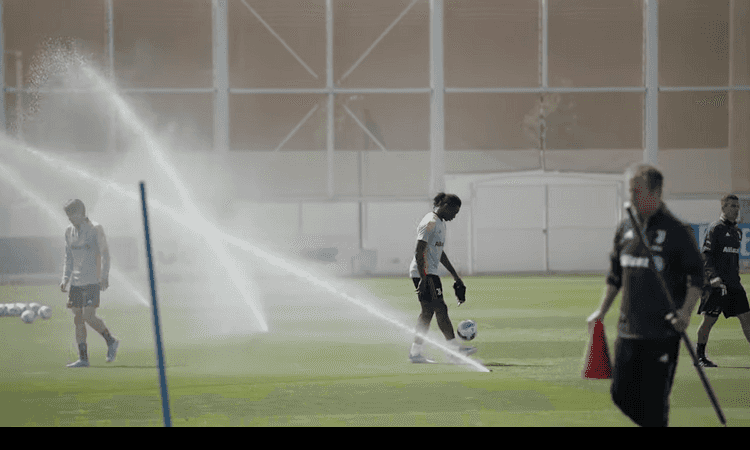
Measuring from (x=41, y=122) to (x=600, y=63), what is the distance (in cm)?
1783

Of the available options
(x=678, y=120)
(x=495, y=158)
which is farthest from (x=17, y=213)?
(x=678, y=120)

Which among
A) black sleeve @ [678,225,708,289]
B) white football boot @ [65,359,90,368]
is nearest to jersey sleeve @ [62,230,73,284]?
white football boot @ [65,359,90,368]

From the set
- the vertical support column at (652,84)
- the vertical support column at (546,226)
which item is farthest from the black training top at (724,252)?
the vertical support column at (546,226)

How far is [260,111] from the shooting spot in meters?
31.5

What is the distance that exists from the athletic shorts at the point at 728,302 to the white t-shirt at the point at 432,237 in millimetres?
2839

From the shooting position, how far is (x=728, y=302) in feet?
34.3

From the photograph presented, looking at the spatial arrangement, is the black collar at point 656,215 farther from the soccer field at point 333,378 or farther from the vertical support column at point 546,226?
the vertical support column at point 546,226

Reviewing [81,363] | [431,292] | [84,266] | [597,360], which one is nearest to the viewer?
[597,360]

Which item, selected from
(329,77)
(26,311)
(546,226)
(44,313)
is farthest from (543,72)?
(26,311)

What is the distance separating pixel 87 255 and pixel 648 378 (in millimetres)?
7150

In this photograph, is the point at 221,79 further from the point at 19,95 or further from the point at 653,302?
the point at 653,302

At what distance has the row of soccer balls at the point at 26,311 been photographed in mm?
16156

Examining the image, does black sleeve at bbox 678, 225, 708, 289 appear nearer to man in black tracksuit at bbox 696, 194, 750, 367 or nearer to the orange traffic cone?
the orange traffic cone
